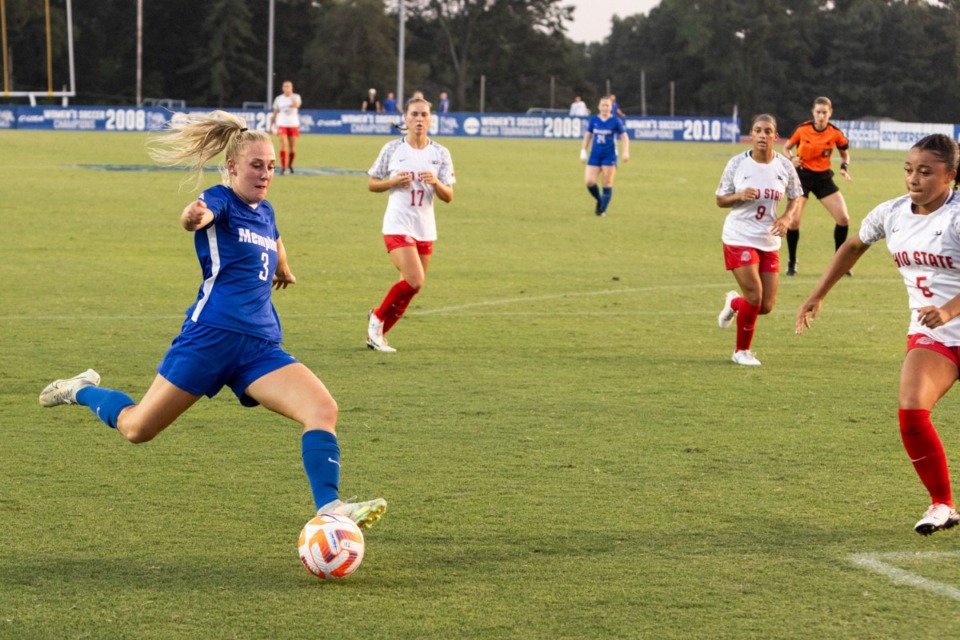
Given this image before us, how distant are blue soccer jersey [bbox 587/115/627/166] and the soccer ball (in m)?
19.8

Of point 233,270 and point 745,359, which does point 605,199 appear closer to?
point 745,359

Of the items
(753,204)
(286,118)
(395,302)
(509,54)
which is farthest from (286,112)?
(509,54)

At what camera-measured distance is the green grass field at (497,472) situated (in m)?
5.08

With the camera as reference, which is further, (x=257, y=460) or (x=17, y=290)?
(x=17, y=290)

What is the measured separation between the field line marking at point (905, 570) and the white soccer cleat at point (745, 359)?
4.79 m

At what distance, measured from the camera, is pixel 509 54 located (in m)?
103

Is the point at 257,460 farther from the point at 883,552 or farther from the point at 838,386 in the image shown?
the point at 838,386

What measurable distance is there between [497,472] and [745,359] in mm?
4039

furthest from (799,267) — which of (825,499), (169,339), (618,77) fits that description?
(618,77)

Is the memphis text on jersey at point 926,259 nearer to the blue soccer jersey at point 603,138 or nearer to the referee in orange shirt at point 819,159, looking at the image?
the referee in orange shirt at point 819,159

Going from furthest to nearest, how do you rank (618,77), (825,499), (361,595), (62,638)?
A: 1. (618,77)
2. (825,499)
3. (361,595)
4. (62,638)

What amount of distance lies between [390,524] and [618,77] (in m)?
107

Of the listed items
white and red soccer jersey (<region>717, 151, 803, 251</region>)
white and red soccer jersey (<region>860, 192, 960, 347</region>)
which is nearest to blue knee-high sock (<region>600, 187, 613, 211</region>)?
white and red soccer jersey (<region>717, 151, 803, 251</region>)

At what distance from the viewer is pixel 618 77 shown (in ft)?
364
